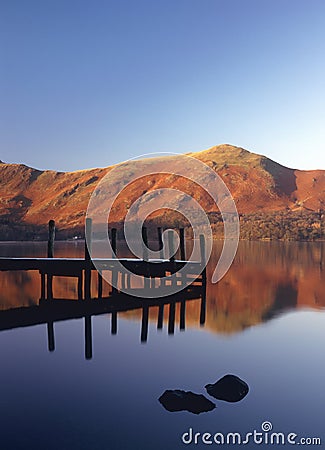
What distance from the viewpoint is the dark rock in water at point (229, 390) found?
14.2 m

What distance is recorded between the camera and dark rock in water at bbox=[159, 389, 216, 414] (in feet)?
43.0

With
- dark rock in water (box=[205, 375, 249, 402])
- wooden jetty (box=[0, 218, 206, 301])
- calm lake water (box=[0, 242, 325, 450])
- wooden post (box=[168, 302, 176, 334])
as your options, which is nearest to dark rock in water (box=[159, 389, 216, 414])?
calm lake water (box=[0, 242, 325, 450])

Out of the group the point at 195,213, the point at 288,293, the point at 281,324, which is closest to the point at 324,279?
the point at 288,293

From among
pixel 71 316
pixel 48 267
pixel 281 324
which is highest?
pixel 48 267

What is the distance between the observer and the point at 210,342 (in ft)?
73.2

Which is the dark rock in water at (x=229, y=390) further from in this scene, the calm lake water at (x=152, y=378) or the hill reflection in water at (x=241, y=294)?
the hill reflection in water at (x=241, y=294)

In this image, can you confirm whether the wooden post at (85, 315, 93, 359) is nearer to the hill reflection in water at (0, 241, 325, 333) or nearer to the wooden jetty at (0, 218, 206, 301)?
the wooden jetty at (0, 218, 206, 301)

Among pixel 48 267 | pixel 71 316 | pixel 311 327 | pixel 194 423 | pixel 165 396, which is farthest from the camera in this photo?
pixel 311 327

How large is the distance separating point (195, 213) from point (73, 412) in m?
151

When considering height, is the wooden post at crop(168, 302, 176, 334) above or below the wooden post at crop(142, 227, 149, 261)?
below

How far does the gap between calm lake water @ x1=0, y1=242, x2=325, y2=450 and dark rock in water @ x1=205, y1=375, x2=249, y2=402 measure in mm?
236

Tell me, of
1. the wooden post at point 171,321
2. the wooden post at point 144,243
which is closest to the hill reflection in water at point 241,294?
the wooden post at point 171,321

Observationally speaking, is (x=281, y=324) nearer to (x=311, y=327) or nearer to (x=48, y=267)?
(x=311, y=327)

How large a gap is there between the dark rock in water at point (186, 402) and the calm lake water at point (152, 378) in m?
A: 0.19
